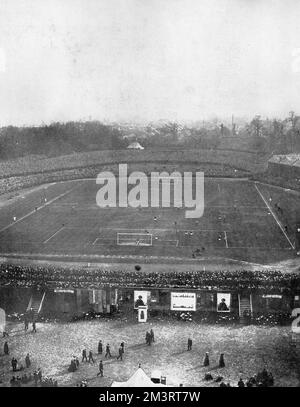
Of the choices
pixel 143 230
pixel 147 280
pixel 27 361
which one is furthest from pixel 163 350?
pixel 143 230

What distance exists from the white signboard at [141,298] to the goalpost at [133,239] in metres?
12.8

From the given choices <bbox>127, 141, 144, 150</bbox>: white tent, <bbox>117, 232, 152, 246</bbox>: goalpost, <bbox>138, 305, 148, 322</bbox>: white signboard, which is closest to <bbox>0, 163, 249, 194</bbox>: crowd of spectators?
<bbox>127, 141, 144, 150</bbox>: white tent

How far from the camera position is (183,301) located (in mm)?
25172

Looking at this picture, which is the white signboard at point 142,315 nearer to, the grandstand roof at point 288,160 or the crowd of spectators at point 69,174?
the crowd of spectators at point 69,174

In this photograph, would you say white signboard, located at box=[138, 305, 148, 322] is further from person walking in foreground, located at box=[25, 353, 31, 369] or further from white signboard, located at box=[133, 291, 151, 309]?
person walking in foreground, located at box=[25, 353, 31, 369]

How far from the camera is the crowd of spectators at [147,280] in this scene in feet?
83.1

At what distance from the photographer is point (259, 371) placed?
2045cm

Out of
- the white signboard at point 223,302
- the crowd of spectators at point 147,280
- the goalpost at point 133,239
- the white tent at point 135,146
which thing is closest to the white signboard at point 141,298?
the crowd of spectators at point 147,280

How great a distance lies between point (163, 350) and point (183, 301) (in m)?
3.43

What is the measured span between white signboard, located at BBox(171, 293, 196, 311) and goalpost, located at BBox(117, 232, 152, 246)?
1294 centimetres

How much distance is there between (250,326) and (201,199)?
32031 millimetres

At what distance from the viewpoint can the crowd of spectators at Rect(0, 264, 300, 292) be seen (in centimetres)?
2534

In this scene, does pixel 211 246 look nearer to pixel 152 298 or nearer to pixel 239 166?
pixel 152 298

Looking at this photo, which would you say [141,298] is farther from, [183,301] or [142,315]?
[183,301]
